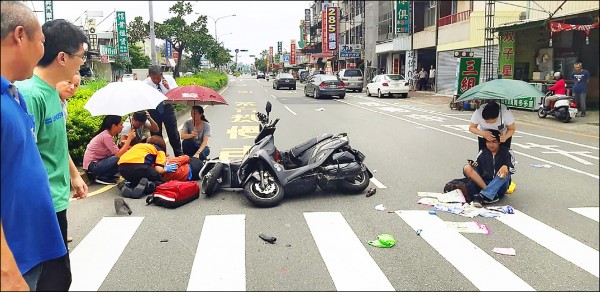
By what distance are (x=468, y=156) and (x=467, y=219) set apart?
3.56 metres

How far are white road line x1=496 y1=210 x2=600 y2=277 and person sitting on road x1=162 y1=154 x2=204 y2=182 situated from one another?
3751 millimetres

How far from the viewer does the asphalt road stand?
327 cm

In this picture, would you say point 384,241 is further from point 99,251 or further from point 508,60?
point 508,60

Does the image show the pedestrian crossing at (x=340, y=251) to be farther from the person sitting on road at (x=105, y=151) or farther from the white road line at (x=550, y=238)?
the person sitting on road at (x=105, y=151)

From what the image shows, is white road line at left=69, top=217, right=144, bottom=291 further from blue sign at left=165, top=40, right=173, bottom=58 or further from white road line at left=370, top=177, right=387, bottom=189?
blue sign at left=165, top=40, right=173, bottom=58

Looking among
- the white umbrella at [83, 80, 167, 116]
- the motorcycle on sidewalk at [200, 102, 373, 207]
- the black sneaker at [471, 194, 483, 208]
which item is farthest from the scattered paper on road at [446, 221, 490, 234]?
the white umbrella at [83, 80, 167, 116]

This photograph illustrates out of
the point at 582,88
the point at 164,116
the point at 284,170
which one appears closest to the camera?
the point at 582,88

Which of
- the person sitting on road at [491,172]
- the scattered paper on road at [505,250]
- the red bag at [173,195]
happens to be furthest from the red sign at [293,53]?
Answer: the scattered paper on road at [505,250]

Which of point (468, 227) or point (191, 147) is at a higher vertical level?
point (191, 147)

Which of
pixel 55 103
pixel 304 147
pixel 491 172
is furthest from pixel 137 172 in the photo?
pixel 491 172

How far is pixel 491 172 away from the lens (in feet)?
17.2

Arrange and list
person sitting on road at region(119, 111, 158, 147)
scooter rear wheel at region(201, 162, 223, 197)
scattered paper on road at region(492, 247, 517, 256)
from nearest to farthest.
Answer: scattered paper on road at region(492, 247, 517, 256) < scooter rear wheel at region(201, 162, 223, 197) < person sitting on road at region(119, 111, 158, 147)

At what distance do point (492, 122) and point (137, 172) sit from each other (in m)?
4.12

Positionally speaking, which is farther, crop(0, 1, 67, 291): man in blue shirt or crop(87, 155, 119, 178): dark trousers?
crop(87, 155, 119, 178): dark trousers
